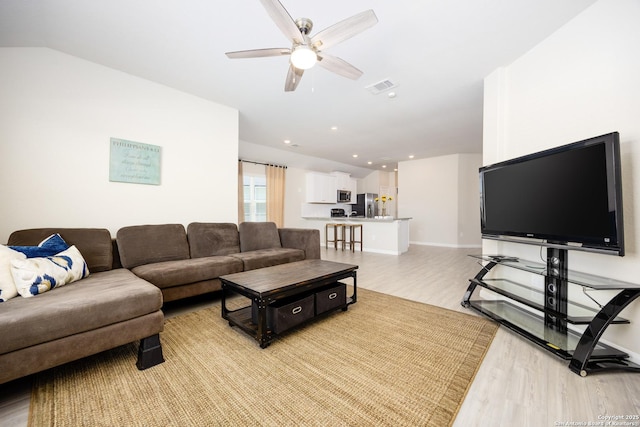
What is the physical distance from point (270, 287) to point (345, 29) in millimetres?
1913

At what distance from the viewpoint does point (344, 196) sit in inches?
335

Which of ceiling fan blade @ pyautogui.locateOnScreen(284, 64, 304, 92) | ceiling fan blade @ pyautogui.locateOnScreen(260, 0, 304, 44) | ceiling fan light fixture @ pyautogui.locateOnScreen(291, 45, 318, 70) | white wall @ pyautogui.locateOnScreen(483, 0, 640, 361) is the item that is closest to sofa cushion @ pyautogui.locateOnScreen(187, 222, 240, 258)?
ceiling fan blade @ pyautogui.locateOnScreen(284, 64, 304, 92)

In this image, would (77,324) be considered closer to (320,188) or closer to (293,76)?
(293,76)

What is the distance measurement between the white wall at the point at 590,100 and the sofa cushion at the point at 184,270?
3.11m

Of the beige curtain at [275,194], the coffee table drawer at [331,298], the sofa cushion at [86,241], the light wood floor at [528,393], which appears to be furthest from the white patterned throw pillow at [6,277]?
the beige curtain at [275,194]

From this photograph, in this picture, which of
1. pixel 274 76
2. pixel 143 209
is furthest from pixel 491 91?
pixel 143 209

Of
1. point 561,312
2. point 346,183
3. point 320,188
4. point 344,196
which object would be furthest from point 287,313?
point 346,183

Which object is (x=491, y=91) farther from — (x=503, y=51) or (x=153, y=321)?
(x=153, y=321)

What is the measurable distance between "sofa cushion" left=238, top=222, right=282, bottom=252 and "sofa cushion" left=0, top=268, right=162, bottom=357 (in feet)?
5.64

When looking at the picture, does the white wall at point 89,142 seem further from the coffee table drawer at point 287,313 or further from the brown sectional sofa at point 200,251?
the coffee table drawer at point 287,313

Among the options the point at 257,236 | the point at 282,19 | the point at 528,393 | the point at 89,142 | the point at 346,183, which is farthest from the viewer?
the point at 346,183

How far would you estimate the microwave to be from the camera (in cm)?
836

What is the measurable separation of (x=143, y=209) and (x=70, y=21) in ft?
6.00

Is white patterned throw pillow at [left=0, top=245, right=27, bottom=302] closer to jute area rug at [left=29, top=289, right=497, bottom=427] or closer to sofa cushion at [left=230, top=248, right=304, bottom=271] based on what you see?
jute area rug at [left=29, top=289, right=497, bottom=427]
